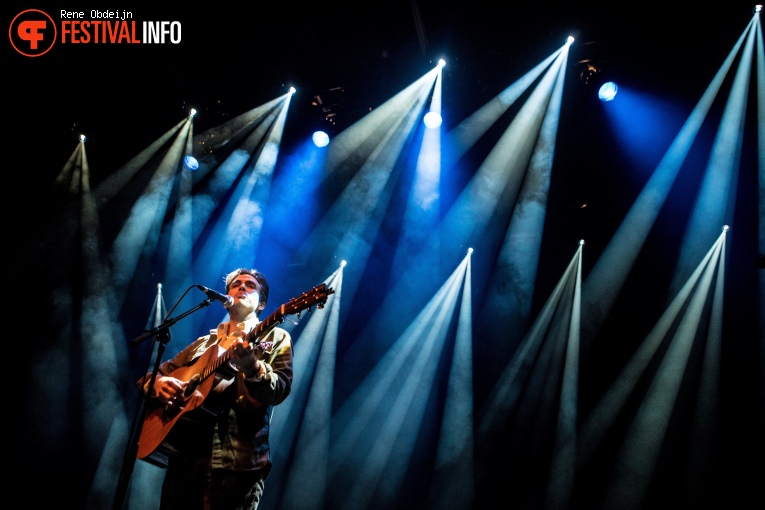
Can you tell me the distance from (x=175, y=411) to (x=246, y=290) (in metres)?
0.92

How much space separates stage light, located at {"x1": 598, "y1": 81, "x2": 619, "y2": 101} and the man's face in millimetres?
4674

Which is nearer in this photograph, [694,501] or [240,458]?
[240,458]

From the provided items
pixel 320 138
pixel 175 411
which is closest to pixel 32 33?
pixel 320 138

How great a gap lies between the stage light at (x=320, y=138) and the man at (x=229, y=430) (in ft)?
13.6

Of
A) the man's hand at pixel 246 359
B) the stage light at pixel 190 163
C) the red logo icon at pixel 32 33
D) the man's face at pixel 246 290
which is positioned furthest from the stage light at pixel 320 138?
the man's hand at pixel 246 359

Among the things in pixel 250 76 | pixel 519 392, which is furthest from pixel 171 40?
pixel 519 392

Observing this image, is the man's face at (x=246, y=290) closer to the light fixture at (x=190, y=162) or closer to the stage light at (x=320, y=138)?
the stage light at (x=320, y=138)

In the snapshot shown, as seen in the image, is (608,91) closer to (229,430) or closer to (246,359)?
(246,359)

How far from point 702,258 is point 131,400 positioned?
24.5 ft

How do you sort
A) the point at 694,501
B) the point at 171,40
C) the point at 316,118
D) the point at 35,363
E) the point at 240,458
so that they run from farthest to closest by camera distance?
the point at 316,118, the point at 35,363, the point at 171,40, the point at 694,501, the point at 240,458

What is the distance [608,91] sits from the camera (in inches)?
203

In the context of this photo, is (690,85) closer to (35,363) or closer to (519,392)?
(519,392)

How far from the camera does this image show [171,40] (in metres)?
4.98

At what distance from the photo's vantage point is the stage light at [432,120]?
19.2ft
